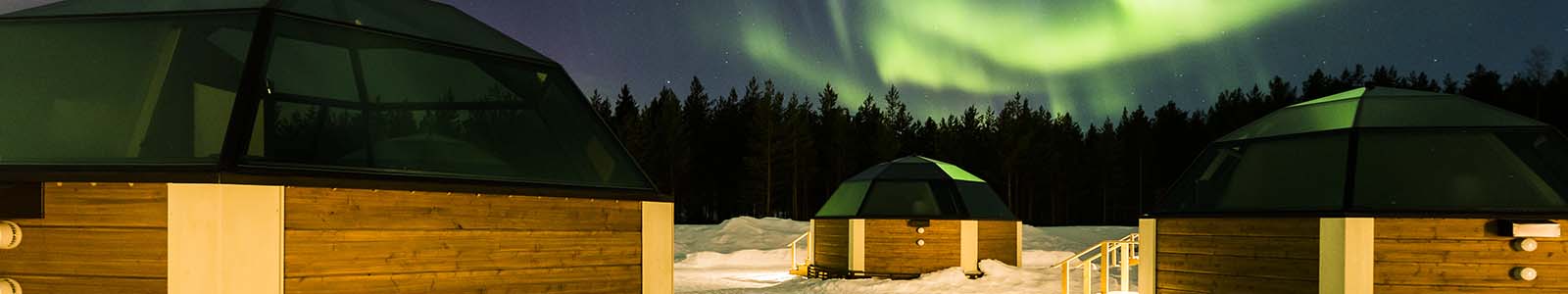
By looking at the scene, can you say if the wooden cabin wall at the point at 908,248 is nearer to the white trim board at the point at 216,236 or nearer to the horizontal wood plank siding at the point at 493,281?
the horizontal wood plank siding at the point at 493,281

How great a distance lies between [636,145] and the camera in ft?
166

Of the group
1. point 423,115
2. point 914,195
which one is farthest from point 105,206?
point 914,195

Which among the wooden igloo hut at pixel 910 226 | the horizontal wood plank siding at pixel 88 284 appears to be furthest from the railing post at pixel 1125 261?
the horizontal wood plank siding at pixel 88 284

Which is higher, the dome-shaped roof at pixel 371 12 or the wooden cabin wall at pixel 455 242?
the dome-shaped roof at pixel 371 12

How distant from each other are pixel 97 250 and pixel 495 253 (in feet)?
6.87

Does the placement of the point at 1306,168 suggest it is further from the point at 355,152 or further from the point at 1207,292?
the point at 355,152

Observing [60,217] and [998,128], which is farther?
[998,128]

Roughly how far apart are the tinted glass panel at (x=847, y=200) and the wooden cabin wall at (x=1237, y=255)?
963 centimetres

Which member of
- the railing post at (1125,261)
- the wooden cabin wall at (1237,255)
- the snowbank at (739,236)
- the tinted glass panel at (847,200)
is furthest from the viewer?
the snowbank at (739,236)

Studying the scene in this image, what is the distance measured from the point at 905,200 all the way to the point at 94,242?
1664 centimetres

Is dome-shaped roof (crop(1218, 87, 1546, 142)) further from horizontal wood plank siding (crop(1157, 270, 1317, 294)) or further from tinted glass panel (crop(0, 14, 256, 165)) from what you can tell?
tinted glass panel (crop(0, 14, 256, 165))

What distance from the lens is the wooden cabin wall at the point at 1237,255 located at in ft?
31.0

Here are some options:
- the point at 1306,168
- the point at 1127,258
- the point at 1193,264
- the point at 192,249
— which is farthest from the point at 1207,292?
the point at 192,249

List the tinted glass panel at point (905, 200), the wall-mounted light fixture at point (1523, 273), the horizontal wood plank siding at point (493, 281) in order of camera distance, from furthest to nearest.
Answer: the tinted glass panel at point (905, 200)
the wall-mounted light fixture at point (1523, 273)
the horizontal wood plank siding at point (493, 281)
